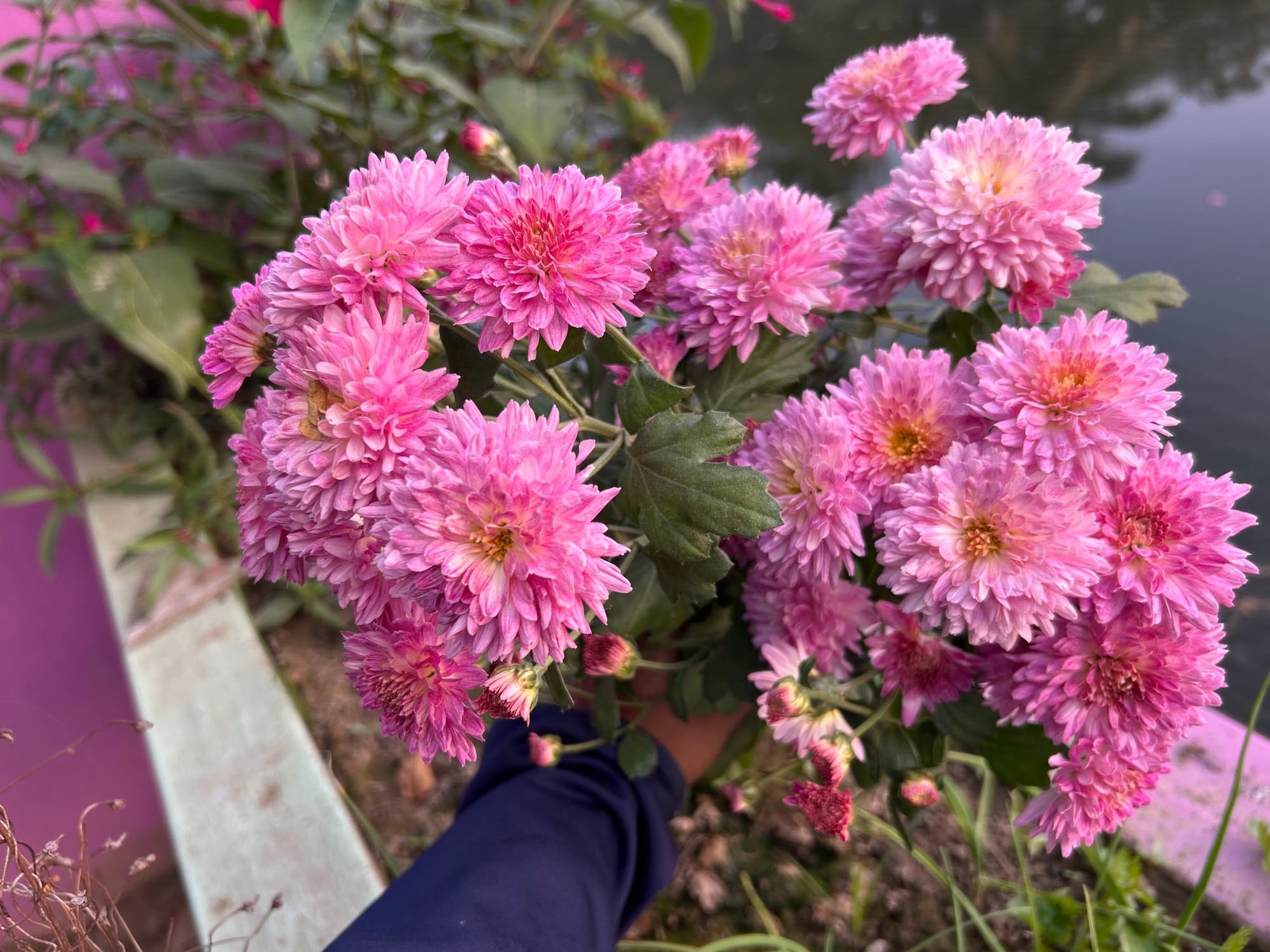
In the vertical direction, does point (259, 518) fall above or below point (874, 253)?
below

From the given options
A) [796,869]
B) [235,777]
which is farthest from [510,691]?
[235,777]

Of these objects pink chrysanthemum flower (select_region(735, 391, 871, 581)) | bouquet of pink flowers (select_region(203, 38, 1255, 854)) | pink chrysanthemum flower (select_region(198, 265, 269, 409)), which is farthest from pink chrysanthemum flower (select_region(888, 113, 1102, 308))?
pink chrysanthemum flower (select_region(198, 265, 269, 409))

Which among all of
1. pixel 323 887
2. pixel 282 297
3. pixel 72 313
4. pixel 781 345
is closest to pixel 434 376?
pixel 282 297

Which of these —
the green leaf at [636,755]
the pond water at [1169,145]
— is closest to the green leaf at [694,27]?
the pond water at [1169,145]

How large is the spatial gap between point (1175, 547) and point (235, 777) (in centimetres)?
91

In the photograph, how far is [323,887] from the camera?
70 centimetres

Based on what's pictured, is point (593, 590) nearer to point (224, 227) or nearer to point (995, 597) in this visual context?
point (995, 597)

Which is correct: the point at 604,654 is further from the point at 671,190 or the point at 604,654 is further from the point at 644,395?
the point at 671,190

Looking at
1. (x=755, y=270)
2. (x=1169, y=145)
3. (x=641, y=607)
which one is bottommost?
(x=641, y=607)

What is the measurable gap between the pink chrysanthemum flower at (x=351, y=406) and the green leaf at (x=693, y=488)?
0.12 metres

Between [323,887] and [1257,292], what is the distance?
98 cm

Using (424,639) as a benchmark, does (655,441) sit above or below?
above

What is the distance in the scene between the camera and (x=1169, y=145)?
2.33 ft

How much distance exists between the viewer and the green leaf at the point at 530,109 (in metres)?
0.95
